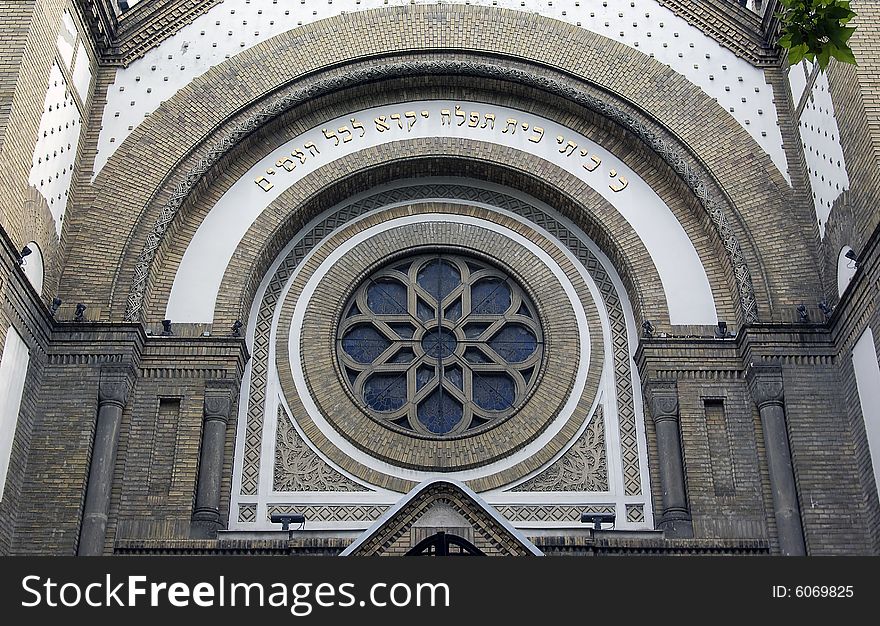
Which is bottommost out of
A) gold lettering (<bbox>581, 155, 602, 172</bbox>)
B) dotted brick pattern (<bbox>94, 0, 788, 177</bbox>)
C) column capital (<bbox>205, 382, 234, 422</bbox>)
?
column capital (<bbox>205, 382, 234, 422</bbox>)

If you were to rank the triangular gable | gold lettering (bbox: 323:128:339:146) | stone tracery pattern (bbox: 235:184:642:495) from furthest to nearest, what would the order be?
gold lettering (bbox: 323:128:339:146)
stone tracery pattern (bbox: 235:184:642:495)
the triangular gable

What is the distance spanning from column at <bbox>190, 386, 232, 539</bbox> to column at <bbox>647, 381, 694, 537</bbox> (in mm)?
5616

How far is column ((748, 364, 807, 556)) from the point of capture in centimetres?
1495

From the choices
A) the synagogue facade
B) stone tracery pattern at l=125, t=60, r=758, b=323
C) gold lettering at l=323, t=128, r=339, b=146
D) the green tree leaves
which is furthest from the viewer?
gold lettering at l=323, t=128, r=339, b=146

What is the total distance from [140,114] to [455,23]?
485 centimetres

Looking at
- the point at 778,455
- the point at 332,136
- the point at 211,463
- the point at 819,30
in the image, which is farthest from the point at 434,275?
the point at 819,30

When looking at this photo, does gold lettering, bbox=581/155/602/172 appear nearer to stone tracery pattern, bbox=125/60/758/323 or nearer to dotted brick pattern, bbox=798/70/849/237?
stone tracery pattern, bbox=125/60/758/323

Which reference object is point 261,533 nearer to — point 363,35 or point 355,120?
point 355,120

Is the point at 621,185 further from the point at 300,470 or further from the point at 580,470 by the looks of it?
the point at 300,470

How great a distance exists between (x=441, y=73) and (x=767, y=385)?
658cm

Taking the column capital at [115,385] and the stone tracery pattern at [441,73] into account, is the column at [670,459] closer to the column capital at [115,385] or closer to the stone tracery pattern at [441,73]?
the stone tracery pattern at [441,73]

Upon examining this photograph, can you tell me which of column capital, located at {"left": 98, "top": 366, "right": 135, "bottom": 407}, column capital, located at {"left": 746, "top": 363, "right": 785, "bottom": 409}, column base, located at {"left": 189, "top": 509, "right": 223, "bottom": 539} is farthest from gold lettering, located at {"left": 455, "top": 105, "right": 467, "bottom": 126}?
column base, located at {"left": 189, "top": 509, "right": 223, "bottom": 539}

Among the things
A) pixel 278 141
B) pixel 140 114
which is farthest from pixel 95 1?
pixel 278 141
